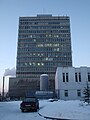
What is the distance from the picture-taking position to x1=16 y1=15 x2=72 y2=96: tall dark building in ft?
516

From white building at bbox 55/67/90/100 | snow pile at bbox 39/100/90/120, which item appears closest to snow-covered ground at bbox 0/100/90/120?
snow pile at bbox 39/100/90/120

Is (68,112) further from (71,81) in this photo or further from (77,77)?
(77,77)

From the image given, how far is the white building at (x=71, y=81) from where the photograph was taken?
73812mm

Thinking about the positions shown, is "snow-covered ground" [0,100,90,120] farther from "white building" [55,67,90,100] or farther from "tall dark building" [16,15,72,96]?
"tall dark building" [16,15,72,96]

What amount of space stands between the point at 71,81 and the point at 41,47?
94.1m

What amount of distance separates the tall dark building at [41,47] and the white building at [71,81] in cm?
7704

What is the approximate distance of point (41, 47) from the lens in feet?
541

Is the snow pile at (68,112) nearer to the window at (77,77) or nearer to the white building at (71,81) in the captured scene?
the white building at (71,81)

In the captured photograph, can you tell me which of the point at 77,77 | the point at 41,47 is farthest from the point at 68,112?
the point at 41,47

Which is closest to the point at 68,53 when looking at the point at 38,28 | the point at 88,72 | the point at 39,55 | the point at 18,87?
the point at 39,55

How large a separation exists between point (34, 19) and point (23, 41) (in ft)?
79.7

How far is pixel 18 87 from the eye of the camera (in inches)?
5763

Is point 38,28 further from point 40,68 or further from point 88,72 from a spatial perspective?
point 88,72

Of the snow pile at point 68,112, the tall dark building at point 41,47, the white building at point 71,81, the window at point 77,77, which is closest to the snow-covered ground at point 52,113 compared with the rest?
the snow pile at point 68,112
